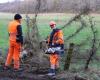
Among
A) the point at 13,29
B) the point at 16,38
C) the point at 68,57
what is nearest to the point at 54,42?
the point at 68,57

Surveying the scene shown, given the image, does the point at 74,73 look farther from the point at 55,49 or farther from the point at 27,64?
the point at 27,64

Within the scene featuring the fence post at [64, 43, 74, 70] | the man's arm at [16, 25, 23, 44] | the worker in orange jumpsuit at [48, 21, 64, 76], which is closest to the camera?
the worker in orange jumpsuit at [48, 21, 64, 76]

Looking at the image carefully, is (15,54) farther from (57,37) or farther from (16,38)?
(57,37)

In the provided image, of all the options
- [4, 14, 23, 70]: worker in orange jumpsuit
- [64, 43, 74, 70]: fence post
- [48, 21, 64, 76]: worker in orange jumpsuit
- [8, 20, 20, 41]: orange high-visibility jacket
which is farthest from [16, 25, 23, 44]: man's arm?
[64, 43, 74, 70]: fence post

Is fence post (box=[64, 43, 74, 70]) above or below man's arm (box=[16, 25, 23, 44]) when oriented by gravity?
below

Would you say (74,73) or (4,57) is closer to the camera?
(74,73)

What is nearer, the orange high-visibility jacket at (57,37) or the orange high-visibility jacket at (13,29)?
the orange high-visibility jacket at (57,37)

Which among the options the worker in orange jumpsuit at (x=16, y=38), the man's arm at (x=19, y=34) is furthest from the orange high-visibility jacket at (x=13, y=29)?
the man's arm at (x=19, y=34)

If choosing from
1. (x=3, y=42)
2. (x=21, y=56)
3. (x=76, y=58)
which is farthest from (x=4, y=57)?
(x=3, y=42)

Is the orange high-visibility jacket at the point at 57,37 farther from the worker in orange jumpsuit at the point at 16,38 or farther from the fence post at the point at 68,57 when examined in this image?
the worker in orange jumpsuit at the point at 16,38

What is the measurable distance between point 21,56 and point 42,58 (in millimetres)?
1036

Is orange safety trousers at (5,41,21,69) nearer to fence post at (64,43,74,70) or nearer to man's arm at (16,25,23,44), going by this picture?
man's arm at (16,25,23,44)

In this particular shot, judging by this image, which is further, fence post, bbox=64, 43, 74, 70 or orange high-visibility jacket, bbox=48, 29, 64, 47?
fence post, bbox=64, 43, 74, 70

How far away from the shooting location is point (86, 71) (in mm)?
17375
